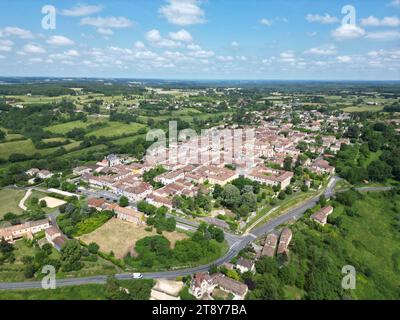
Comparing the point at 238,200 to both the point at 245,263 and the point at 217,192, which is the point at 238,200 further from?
the point at 245,263

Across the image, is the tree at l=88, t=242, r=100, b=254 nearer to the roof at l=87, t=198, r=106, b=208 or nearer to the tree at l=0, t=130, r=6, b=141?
the roof at l=87, t=198, r=106, b=208

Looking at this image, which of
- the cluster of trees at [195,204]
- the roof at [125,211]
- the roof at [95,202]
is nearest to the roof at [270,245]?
the cluster of trees at [195,204]

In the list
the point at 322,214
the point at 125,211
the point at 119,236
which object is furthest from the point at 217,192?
the point at 119,236

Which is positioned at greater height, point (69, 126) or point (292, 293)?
point (69, 126)

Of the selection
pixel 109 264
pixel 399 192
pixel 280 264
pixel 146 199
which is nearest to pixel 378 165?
pixel 399 192

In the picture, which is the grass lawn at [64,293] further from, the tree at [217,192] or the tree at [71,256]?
the tree at [217,192]

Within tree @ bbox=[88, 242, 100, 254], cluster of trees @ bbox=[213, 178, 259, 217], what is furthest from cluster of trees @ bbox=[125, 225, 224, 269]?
cluster of trees @ bbox=[213, 178, 259, 217]
